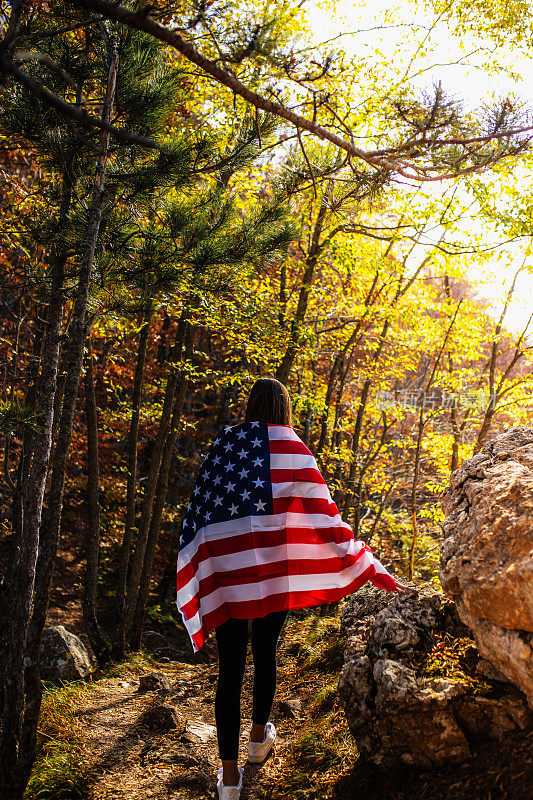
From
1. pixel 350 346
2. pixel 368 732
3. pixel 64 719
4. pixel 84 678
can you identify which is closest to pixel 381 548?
pixel 350 346

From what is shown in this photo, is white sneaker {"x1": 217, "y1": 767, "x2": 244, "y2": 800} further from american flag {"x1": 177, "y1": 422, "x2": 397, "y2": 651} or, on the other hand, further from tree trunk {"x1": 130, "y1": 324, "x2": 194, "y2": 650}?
tree trunk {"x1": 130, "y1": 324, "x2": 194, "y2": 650}

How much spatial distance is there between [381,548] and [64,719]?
7442 millimetres

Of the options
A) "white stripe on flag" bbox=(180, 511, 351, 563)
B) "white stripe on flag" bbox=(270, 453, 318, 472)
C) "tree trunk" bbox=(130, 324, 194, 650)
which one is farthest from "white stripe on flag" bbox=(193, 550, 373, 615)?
"tree trunk" bbox=(130, 324, 194, 650)

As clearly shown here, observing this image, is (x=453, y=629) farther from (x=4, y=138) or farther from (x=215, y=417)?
(x=215, y=417)

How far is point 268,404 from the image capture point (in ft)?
9.99

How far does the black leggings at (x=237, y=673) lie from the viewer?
2693 mm

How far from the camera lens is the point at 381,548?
409 inches

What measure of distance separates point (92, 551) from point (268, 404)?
14.4 ft

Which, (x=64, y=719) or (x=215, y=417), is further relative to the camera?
(x=215, y=417)

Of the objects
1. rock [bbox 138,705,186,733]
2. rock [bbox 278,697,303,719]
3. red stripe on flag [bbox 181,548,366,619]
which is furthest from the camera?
rock [bbox 138,705,186,733]


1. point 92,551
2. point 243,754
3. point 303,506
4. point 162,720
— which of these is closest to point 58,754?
point 162,720

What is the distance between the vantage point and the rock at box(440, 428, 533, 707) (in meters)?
2.17

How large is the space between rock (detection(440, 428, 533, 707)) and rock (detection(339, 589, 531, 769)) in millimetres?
189

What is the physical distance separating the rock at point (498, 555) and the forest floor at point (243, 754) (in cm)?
39
